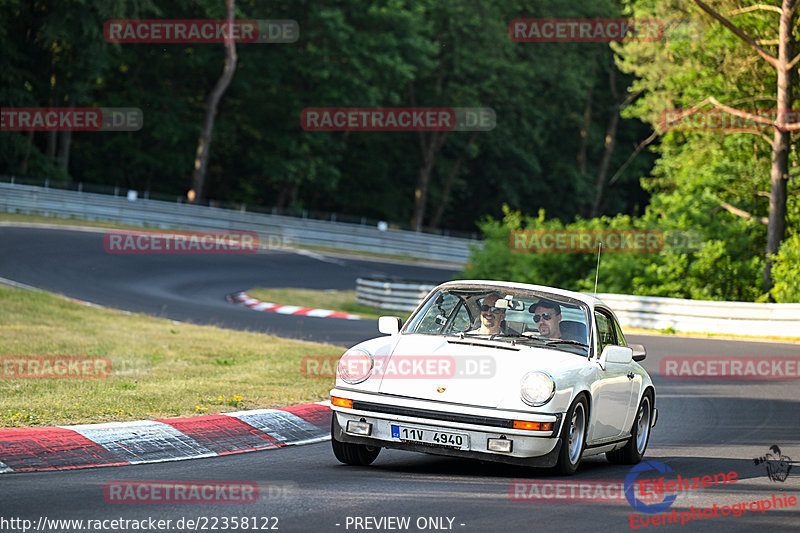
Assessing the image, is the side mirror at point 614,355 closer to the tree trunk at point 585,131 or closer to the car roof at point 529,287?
the car roof at point 529,287

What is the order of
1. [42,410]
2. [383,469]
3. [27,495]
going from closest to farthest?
1. [27,495]
2. [383,469]
3. [42,410]

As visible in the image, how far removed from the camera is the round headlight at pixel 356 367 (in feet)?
26.2

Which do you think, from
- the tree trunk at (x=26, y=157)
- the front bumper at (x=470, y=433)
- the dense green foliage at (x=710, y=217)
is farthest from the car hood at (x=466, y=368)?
the tree trunk at (x=26, y=157)

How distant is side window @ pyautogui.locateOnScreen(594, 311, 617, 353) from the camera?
29.8ft

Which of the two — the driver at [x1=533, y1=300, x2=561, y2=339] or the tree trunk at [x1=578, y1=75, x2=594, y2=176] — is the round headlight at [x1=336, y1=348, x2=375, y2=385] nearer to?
the driver at [x1=533, y1=300, x2=561, y2=339]

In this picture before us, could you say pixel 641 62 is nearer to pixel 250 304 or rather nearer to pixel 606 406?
pixel 250 304

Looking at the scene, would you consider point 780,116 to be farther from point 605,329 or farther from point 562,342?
point 562,342

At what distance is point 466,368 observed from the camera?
7.86 meters

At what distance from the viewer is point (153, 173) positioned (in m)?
55.6

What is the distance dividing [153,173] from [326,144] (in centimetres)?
890

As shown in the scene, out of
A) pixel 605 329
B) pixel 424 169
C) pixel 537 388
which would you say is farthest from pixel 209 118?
pixel 537 388

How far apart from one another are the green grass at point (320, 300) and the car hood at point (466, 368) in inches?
744

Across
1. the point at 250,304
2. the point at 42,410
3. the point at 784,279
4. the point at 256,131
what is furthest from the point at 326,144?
the point at 42,410

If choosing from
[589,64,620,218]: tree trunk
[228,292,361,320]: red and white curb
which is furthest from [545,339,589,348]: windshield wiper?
[589,64,620,218]: tree trunk
